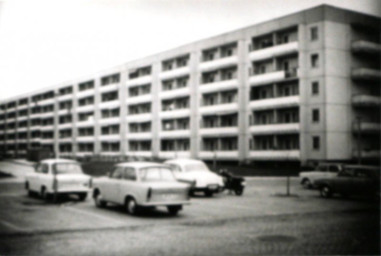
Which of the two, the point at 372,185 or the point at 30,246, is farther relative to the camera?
the point at 372,185

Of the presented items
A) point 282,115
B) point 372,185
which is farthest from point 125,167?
point 282,115

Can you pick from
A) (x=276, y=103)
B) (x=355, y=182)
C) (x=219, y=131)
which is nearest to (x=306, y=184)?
(x=355, y=182)

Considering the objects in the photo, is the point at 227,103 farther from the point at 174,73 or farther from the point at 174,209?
the point at 174,209

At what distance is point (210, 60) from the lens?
42406 millimetres

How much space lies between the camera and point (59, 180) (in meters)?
14.3

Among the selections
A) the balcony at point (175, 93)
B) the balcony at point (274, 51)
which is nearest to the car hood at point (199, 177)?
the balcony at point (274, 51)

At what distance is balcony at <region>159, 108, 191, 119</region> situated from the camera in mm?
44906

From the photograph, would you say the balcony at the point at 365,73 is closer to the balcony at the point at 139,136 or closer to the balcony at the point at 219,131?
the balcony at the point at 219,131

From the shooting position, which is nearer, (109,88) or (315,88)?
(315,88)

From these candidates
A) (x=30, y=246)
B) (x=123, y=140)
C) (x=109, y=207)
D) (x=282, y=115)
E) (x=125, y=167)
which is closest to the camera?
(x=30, y=246)

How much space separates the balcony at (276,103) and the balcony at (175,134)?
36.6 ft

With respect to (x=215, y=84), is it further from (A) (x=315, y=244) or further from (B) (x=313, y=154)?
(A) (x=315, y=244)

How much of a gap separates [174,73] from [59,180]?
108 ft

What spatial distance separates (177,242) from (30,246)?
7.89 feet
